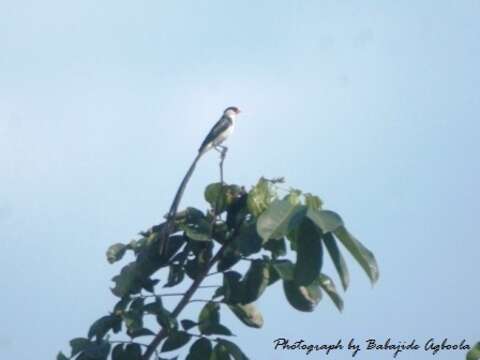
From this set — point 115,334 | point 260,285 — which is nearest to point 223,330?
point 260,285

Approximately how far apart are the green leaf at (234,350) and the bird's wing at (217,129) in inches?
131

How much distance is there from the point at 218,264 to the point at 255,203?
0.90 ft

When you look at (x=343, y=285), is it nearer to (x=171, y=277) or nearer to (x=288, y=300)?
(x=288, y=300)

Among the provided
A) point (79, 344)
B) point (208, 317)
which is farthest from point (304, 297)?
point (79, 344)

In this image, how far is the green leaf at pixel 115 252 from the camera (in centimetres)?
340

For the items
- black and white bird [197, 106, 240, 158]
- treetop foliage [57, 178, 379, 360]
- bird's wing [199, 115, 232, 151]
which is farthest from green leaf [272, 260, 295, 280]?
bird's wing [199, 115, 232, 151]

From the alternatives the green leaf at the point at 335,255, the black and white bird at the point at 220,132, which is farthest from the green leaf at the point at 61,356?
the black and white bird at the point at 220,132

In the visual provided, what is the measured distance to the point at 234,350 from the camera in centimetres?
307

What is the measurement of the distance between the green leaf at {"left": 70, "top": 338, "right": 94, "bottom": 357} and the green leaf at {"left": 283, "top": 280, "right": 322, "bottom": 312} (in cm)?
78

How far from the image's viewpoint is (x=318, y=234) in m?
2.79

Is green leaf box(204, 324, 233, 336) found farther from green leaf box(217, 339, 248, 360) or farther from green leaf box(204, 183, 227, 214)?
green leaf box(204, 183, 227, 214)

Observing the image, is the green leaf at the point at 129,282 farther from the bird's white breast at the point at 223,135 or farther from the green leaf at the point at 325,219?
the bird's white breast at the point at 223,135

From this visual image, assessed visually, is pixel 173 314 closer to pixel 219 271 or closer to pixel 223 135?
pixel 219 271

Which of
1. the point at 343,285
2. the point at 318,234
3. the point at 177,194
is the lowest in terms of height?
the point at 343,285
